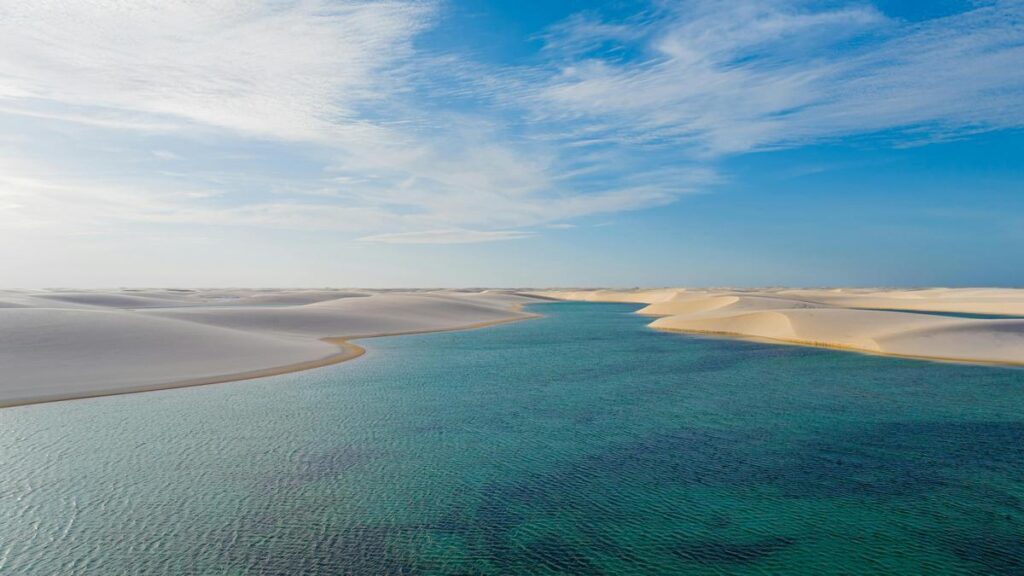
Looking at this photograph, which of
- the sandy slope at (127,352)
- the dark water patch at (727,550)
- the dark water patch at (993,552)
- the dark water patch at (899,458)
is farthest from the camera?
the sandy slope at (127,352)

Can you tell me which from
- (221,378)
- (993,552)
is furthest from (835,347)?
(221,378)

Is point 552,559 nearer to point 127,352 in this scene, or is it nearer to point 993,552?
point 993,552

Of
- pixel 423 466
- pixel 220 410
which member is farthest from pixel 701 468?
pixel 220 410

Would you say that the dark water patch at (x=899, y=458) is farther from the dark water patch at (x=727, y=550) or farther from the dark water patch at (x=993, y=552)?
the dark water patch at (x=727, y=550)

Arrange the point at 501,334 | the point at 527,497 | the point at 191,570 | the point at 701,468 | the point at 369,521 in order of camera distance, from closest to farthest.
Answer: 1. the point at 191,570
2. the point at 369,521
3. the point at 527,497
4. the point at 701,468
5. the point at 501,334

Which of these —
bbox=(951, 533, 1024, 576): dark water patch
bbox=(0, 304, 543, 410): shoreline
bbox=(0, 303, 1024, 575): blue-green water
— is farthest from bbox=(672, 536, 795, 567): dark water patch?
bbox=(0, 304, 543, 410): shoreline

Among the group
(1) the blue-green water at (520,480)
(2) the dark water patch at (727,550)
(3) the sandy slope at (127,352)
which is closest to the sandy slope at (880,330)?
(1) the blue-green water at (520,480)

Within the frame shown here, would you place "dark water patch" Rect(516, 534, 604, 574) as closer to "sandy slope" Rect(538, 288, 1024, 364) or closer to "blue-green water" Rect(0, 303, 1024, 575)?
"blue-green water" Rect(0, 303, 1024, 575)

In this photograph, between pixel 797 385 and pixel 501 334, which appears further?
pixel 501 334

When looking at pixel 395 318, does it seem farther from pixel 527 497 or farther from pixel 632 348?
pixel 527 497
